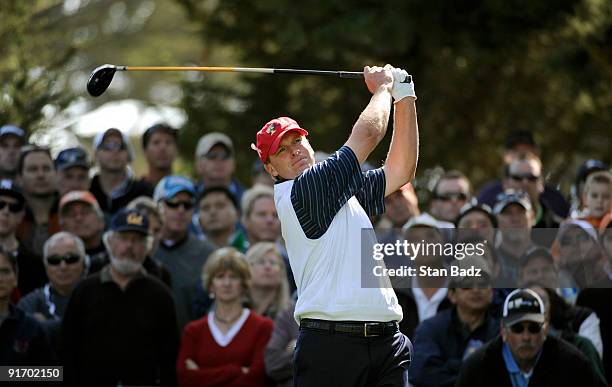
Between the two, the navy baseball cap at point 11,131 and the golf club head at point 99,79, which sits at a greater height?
the navy baseball cap at point 11,131

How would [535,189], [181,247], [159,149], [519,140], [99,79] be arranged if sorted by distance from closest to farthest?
[99,79] < [181,247] < [535,189] < [159,149] < [519,140]

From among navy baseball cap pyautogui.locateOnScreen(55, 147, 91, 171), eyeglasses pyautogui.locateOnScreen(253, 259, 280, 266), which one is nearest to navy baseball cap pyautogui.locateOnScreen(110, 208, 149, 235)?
eyeglasses pyautogui.locateOnScreen(253, 259, 280, 266)

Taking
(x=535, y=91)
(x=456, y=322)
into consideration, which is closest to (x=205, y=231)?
(x=456, y=322)

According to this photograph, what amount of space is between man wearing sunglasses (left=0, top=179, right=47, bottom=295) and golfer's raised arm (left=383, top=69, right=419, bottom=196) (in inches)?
186

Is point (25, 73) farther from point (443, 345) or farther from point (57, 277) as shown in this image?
point (443, 345)

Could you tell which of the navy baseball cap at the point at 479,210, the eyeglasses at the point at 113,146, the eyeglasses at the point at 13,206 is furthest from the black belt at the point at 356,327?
the eyeglasses at the point at 113,146

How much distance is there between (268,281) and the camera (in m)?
11.2

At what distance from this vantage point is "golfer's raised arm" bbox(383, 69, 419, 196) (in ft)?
24.7

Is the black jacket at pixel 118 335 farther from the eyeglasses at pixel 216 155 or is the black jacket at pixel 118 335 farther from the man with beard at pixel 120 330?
the eyeglasses at pixel 216 155

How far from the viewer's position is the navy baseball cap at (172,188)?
39.6 feet

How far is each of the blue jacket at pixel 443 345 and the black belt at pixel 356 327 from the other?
258 cm

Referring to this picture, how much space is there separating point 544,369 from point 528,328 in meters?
0.30

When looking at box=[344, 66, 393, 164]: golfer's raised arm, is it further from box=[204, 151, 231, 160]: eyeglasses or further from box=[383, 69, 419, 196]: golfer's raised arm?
box=[204, 151, 231, 160]: eyeglasses

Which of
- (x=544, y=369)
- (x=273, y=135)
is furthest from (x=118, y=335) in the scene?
(x=273, y=135)
